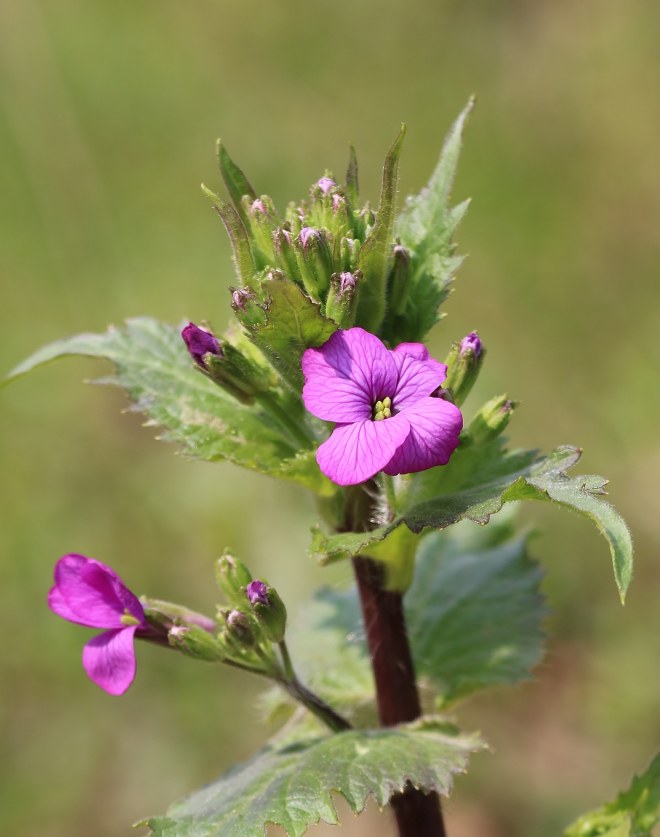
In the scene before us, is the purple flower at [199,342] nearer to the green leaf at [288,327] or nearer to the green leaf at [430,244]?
the green leaf at [288,327]

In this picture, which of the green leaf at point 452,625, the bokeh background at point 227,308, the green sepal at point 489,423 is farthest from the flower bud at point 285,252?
the bokeh background at point 227,308

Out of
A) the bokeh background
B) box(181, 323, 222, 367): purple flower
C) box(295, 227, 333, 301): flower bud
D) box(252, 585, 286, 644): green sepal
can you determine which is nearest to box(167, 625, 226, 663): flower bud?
box(252, 585, 286, 644): green sepal

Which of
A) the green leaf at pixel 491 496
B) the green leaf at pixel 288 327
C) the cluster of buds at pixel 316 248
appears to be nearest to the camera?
the green leaf at pixel 491 496

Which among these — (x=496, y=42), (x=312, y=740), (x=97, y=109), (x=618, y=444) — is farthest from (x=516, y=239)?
(x=312, y=740)

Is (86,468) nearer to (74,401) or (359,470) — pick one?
(74,401)

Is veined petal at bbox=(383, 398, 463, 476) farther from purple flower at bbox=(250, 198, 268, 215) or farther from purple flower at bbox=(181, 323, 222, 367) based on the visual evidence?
purple flower at bbox=(250, 198, 268, 215)
